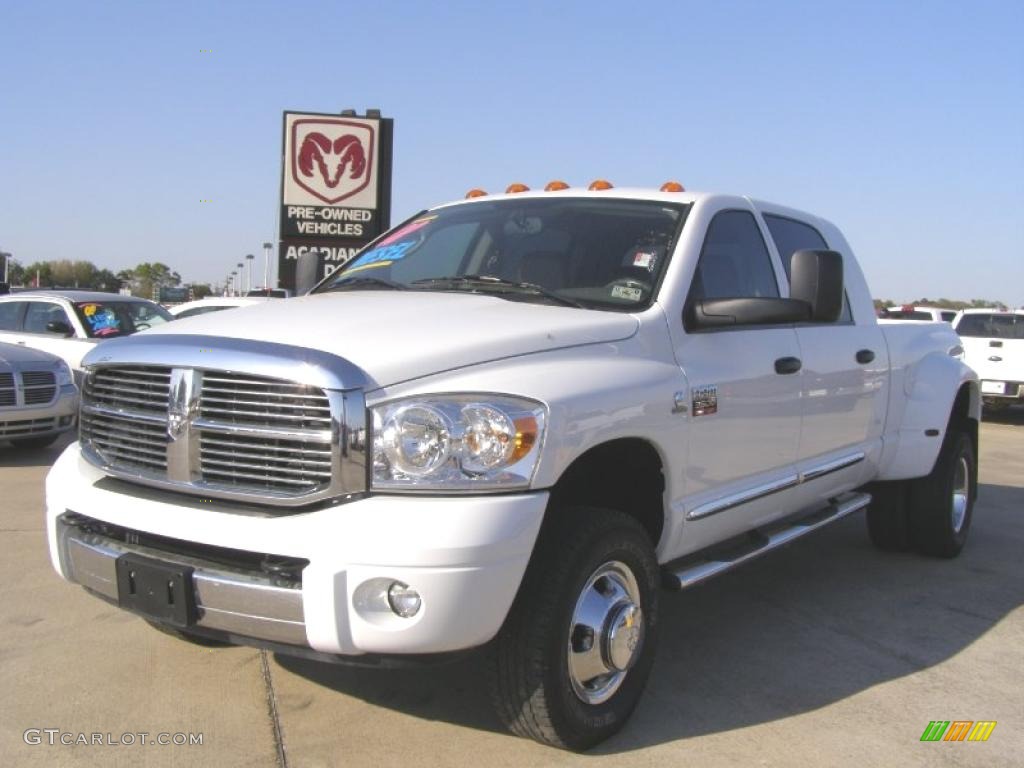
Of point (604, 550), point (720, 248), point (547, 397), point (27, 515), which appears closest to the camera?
point (547, 397)

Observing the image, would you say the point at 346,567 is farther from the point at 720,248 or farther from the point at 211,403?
the point at 720,248

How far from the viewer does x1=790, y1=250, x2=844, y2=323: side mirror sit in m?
3.81

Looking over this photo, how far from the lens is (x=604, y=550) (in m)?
3.06

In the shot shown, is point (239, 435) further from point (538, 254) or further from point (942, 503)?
point (942, 503)

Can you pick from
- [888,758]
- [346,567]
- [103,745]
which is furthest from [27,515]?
[888,758]

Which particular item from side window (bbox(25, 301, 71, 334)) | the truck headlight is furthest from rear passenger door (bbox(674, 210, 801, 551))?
side window (bbox(25, 301, 71, 334))

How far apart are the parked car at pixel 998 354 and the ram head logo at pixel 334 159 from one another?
351 inches

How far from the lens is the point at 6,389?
8.52 metres

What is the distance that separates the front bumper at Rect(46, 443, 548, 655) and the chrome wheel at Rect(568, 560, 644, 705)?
1.35 ft

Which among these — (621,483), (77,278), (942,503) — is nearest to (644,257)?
(621,483)

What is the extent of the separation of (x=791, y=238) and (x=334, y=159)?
860 cm

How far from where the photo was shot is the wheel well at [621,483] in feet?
10.4

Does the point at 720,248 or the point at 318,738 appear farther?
the point at 720,248

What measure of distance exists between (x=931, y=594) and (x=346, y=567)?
3727mm
